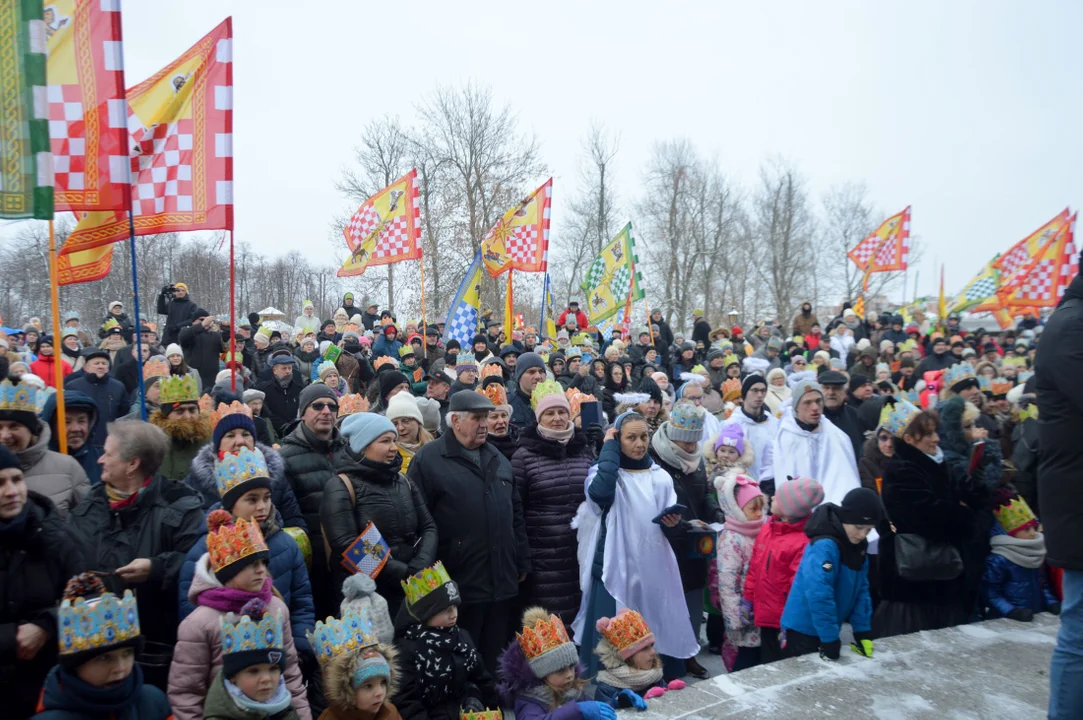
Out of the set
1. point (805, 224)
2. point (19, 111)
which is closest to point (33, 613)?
point (19, 111)

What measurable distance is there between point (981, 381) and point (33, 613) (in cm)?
1270

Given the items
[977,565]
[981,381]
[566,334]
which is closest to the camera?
[977,565]

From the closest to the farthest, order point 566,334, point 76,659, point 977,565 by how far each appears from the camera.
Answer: point 76,659
point 977,565
point 566,334

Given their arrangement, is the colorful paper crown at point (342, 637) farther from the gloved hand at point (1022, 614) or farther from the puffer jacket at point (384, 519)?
the gloved hand at point (1022, 614)

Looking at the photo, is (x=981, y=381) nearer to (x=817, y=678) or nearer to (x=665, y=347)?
(x=665, y=347)

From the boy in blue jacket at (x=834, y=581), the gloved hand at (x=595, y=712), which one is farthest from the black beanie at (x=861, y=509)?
the gloved hand at (x=595, y=712)

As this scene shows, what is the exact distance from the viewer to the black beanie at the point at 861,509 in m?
4.19

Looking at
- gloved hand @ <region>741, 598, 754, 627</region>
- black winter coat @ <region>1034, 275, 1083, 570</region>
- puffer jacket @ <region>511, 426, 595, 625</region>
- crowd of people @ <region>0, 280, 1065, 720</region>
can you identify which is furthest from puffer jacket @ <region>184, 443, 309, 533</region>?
black winter coat @ <region>1034, 275, 1083, 570</region>

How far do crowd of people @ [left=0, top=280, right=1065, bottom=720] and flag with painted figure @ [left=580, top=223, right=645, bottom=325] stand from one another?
7.13 m

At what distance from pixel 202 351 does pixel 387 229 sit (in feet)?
14.4

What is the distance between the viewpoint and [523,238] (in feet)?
43.8

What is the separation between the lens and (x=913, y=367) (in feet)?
44.4

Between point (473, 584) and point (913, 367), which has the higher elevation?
point (913, 367)

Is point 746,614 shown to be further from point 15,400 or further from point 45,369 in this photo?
point 45,369
